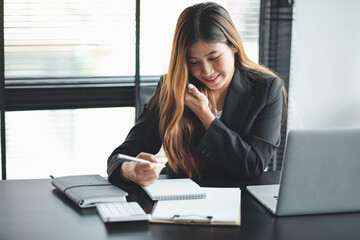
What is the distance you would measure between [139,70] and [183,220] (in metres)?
1.85

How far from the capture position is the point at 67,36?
9.62 feet

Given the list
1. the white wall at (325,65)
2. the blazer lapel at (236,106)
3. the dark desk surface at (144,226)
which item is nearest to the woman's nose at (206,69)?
the blazer lapel at (236,106)

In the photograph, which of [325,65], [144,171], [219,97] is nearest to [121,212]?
[144,171]

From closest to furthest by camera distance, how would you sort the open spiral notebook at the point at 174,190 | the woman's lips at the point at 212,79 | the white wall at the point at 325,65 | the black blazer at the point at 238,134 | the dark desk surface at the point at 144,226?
the dark desk surface at the point at 144,226 → the open spiral notebook at the point at 174,190 → the black blazer at the point at 238,134 → the woman's lips at the point at 212,79 → the white wall at the point at 325,65

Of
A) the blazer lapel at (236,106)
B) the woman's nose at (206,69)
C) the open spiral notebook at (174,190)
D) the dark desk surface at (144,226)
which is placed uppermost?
the woman's nose at (206,69)

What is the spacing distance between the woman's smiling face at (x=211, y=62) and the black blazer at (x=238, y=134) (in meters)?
0.07

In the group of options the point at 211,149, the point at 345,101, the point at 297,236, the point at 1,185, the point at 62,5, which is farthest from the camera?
the point at 345,101

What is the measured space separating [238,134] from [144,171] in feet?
1.69

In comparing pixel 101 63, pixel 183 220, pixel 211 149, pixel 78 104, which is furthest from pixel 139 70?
pixel 183 220

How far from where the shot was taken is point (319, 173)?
132 cm

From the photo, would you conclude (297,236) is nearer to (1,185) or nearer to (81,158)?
(1,185)

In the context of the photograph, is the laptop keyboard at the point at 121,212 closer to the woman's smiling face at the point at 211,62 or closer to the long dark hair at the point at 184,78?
the long dark hair at the point at 184,78

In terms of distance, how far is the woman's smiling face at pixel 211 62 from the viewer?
1844 millimetres

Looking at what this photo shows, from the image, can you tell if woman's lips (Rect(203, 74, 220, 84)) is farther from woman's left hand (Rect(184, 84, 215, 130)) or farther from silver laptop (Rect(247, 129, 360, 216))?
silver laptop (Rect(247, 129, 360, 216))
